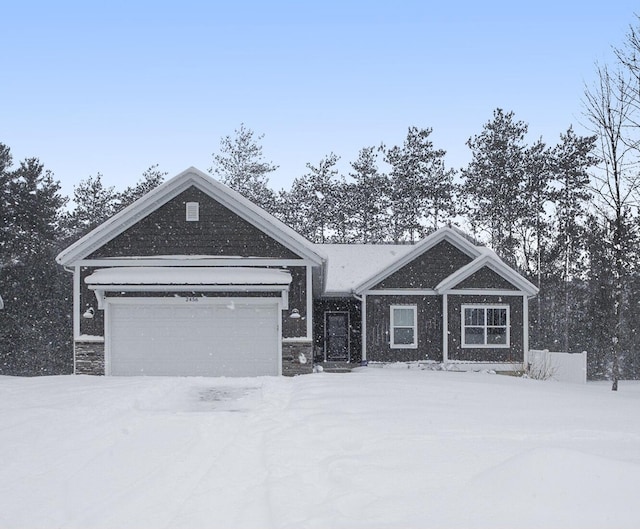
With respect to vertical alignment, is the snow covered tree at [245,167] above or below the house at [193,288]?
above

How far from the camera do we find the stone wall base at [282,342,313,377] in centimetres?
1666

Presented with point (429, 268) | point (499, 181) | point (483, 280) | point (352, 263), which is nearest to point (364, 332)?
point (429, 268)

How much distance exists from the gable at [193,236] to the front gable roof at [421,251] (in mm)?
6183

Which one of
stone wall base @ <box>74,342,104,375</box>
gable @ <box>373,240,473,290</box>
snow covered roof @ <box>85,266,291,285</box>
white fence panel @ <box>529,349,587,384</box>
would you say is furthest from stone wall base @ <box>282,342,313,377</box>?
white fence panel @ <box>529,349,587,384</box>

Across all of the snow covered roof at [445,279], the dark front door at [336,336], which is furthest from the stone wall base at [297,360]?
the dark front door at [336,336]

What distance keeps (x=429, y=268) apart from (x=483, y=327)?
8.82ft

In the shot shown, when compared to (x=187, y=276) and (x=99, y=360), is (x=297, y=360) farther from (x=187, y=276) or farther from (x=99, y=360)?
(x=99, y=360)

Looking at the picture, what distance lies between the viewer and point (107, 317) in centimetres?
1666

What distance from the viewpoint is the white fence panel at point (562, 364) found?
23.8 metres

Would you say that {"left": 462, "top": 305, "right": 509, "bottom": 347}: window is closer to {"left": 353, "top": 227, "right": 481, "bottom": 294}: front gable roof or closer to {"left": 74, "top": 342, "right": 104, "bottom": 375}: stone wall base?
{"left": 353, "top": 227, "right": 481, "bottom": 294}: front gable roof

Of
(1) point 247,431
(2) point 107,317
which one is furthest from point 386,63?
(1) point 247,431

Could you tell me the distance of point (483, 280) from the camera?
22312 millimetres

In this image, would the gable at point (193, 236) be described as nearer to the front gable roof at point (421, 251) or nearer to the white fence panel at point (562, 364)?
the front gable roof at point (421, 251)

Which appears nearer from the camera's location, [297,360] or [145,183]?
[297,360]
